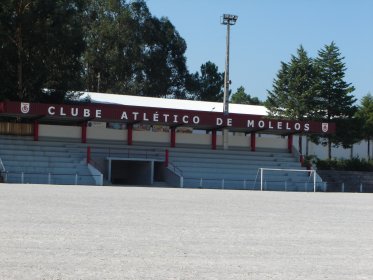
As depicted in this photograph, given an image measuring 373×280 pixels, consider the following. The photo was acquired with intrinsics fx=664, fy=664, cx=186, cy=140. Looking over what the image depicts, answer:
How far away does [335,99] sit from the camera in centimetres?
6469

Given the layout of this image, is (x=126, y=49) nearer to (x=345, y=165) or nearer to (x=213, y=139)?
(x=213, y=139)

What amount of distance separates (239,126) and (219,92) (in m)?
51.4

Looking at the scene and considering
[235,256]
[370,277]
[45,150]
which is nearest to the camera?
[370,277]

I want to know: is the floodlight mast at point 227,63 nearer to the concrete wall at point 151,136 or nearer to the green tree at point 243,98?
the concrete wall at point 151,136

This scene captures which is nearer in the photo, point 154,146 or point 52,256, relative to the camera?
point 52,256

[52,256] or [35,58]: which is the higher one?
[35,58]

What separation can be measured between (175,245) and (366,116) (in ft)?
222

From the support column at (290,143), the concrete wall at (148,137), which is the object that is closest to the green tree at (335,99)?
the support column at (290,143)

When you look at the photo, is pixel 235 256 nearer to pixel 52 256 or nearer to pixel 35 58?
pixel 52 256

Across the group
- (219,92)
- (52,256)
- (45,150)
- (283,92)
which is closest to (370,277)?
(52,256)

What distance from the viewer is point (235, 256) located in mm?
11000

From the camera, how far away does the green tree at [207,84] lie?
325 feet

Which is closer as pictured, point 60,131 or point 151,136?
point 60,131

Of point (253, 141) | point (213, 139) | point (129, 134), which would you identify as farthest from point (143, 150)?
point (253, 141)
